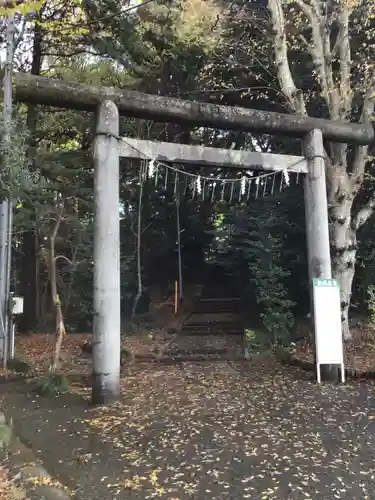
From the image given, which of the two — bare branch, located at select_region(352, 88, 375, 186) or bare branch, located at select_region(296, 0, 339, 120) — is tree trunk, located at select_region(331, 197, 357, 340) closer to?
bare branch, located at select_region(352, 88, 375, 186)

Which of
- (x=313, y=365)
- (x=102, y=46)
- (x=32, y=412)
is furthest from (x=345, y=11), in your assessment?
(x=32, y=412)

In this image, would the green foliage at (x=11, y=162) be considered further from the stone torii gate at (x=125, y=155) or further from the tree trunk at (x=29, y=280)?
the tree trunk at (x=29, y=280)

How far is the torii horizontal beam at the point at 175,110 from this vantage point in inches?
265

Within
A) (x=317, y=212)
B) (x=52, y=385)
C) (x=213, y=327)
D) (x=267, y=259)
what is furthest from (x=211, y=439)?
(x=213, y=327)

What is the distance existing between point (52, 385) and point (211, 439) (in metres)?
3.14

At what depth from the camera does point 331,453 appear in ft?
14.9

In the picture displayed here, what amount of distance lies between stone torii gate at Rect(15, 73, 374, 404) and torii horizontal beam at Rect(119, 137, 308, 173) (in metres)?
0.01

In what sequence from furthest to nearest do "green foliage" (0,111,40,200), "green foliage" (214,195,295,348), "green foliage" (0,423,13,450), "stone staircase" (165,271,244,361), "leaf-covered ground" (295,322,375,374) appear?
1. "green foliage" (214,195,295,348)
2. "stone staircase" (165,271,244,361)
3. "leaf-covered ground" (295,322,375,374)
4. "green foliage" (0,111,40,200)
5. "green foliage" (0,423,13,450)

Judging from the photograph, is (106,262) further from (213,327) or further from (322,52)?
(213,327)

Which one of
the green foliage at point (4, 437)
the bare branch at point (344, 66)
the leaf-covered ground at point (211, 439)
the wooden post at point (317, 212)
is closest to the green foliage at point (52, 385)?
the leaf-covered ground at point (211, 439)

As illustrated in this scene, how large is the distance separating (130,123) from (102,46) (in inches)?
104

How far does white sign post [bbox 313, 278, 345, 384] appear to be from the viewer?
768 centimetres

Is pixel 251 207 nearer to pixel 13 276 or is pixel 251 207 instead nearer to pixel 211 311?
pixel 211 311

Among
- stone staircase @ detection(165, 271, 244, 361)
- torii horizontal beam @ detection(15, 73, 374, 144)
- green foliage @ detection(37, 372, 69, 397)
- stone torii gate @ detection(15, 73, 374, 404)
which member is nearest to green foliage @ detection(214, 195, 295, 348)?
stone staircase @ detection(165, 271, 244, 361)
